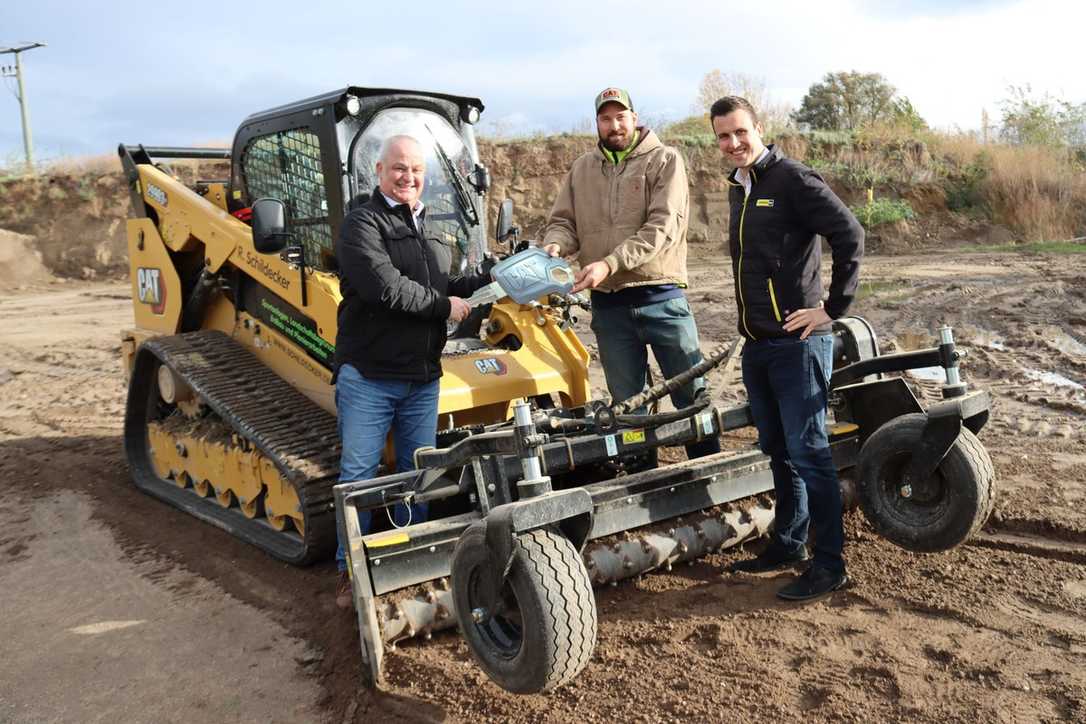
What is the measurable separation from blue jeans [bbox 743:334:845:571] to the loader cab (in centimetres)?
186

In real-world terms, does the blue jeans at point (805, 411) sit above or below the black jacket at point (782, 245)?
below

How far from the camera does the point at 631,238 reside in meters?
4.26

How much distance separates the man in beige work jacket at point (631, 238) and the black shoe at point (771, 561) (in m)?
0.83

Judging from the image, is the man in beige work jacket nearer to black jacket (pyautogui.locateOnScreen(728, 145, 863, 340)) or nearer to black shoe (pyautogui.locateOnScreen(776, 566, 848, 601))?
black jacket (pyautogui.locateOnScreen(728, 145, 863, 340))

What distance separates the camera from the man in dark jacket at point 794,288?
3.66 m

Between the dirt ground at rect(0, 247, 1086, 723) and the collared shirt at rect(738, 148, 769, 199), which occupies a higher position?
the collared shirt at rect(738, 148, 769, 199)

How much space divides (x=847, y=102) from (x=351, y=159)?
22564 mm

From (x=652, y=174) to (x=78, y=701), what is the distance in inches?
128

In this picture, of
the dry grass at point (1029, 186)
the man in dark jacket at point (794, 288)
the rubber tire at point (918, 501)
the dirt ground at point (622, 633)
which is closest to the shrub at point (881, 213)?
the dry grass at point (1029, 186)

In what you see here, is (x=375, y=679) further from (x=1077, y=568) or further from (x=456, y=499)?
(x=1077, y=568)

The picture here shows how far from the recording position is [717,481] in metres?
4.33

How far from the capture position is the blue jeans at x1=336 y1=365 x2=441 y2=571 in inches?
164

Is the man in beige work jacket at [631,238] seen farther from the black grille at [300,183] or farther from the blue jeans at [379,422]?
the black grille at [300,183]

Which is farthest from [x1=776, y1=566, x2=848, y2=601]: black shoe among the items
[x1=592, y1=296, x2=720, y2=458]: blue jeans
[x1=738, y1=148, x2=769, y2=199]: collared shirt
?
[x1=738, y1=148, x2=769, y2=199]: collared shirt
